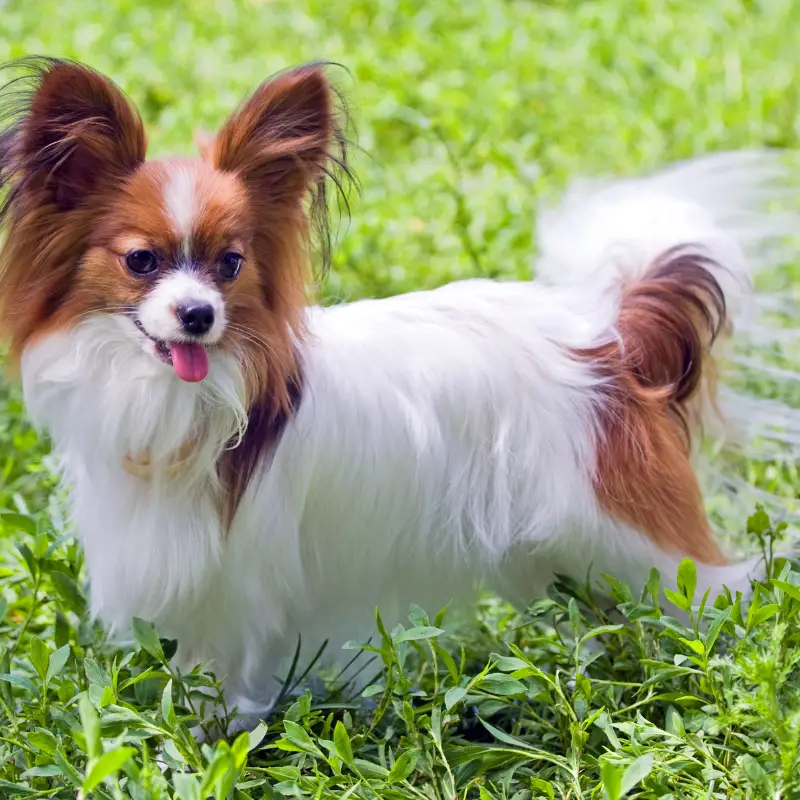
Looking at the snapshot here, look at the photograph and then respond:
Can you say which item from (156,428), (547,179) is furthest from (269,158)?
(547,179)

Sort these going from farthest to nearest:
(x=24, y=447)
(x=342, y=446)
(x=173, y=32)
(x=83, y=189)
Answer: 1. (x=173, y=32)
2. (x=24, y=447)
3. (x=342, y=446)
4. (x=83, y=189)

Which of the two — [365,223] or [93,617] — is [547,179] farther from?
[93,617]

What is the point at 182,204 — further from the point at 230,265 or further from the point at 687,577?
the point at 687,577

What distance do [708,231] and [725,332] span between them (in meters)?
0.27

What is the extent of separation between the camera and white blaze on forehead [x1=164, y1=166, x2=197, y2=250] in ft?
7.50

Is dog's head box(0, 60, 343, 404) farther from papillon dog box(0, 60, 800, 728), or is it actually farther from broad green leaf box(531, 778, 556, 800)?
broad green leaf box(531, 778, 556, 800)

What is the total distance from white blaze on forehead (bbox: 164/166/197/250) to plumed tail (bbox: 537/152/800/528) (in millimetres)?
1110

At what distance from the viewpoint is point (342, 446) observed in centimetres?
260

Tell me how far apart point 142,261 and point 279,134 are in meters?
0.42

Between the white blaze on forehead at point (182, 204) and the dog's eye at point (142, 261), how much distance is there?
0.07 meters

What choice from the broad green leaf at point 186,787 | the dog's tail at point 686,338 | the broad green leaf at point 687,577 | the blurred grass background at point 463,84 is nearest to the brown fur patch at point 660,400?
the dog's tail at point 686,338

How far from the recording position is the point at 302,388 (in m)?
2.56

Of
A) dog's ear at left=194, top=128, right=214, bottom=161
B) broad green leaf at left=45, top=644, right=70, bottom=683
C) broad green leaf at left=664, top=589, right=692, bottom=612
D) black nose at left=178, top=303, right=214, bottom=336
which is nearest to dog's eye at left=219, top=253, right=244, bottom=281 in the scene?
black nose at left=178, top=303, right=214, bottom=336

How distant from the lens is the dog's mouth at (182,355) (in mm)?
2318
